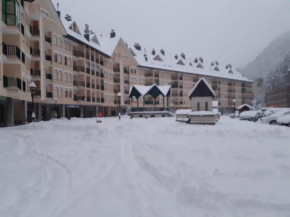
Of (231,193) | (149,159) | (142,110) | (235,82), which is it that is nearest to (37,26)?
(142,110)

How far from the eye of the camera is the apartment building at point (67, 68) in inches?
864

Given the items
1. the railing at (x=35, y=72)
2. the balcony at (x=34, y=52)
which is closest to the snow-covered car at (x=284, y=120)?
the railing at (x=35, y=72)

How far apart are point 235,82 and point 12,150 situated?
86250 mm

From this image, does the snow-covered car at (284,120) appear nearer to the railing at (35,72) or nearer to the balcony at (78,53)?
the railing at (35,72)

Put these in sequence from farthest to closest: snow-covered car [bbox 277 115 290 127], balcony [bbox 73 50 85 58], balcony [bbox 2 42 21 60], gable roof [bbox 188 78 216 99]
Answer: balcony [bbox 73 50 85 58]
gable roof [bbox 188 78 216 99]
balcony [bbox 2 42 21 60]
snow-covered car [bbox 277 115 290 127]

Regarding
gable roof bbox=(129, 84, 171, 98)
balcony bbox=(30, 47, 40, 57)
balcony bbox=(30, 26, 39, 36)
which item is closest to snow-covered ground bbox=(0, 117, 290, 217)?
→ balcony bbox=(30, 47, 40, 57)

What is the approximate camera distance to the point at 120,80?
187ft

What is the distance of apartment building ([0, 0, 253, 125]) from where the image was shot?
2194cm

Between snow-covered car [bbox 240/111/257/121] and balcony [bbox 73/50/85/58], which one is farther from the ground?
balcony [bbox 73/50/85/58]

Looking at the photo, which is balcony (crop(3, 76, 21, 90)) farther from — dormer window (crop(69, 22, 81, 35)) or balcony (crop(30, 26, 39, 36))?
dormer window (crop(69, 22, 81, 35))

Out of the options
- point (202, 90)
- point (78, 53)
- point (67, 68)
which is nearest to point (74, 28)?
point (78, 53)

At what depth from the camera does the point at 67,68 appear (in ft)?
129

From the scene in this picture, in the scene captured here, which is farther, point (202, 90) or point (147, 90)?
point (147, 90)

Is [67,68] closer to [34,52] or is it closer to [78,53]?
[78,53]
